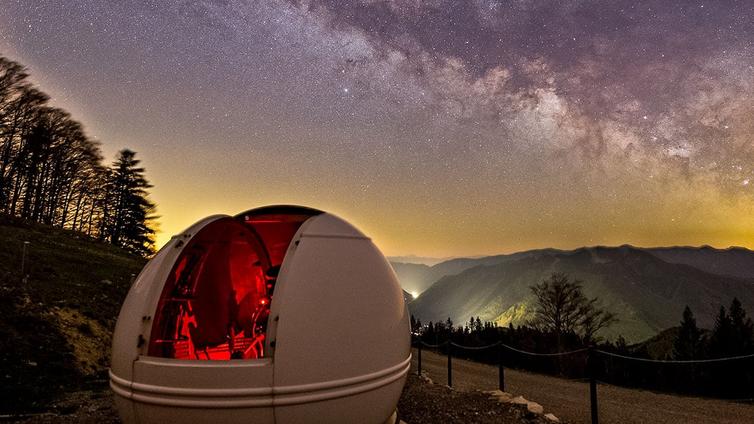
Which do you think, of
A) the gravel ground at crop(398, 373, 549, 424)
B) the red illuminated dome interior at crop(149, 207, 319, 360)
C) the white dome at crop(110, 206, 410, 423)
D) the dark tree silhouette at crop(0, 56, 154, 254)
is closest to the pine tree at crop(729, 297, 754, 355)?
the gravel ground at crop(398, 373, 549, 424)

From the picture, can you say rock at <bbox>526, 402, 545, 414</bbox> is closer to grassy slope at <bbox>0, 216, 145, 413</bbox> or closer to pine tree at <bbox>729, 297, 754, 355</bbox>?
grassy slope at <bbox>0, 216, 145, 413</bbox>

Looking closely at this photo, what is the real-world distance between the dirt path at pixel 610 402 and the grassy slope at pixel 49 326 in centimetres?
885

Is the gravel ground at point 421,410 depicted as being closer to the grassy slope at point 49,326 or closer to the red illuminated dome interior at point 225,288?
the grassy slope at point 49,326

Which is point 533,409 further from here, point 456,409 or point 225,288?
point 225,288

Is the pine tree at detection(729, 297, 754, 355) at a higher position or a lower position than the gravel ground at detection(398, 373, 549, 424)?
higher

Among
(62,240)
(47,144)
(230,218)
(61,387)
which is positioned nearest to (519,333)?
(61,387)

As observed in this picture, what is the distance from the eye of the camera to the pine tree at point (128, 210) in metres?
44.8

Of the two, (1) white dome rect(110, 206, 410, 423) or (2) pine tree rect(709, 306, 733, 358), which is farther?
(2) pine tree rect(709, 306, 733, 358)

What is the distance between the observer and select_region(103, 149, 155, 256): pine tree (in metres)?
44.8

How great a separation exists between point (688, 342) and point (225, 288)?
24.3 m

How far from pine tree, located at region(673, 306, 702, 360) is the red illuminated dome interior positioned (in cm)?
1891

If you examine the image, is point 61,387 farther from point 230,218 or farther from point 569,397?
point 569,397

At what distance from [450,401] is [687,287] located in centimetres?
23248

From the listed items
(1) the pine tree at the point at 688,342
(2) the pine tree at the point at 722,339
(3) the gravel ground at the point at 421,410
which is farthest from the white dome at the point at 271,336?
(1) the pine tree at the point at 688,342
